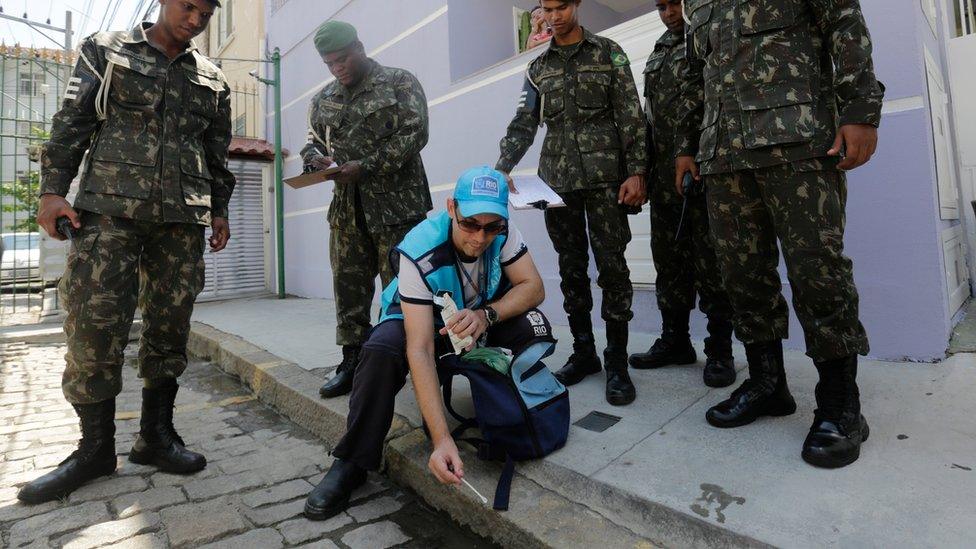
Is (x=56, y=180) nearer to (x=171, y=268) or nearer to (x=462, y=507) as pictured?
(x=171, y=268)

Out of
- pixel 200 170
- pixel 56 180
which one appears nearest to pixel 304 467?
pixel 200 170

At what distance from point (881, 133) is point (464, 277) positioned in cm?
224

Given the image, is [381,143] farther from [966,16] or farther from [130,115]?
[966,16]

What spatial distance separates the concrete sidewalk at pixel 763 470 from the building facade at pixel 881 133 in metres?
0.42

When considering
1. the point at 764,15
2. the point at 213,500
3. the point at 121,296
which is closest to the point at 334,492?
the point at 213,500

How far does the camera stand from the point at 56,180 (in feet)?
6.70

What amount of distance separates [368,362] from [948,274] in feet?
9.61

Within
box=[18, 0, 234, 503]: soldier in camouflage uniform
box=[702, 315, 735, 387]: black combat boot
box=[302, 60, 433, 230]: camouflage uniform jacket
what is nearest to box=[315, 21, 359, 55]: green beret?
box=[302, 60, 433, 230]: camouflage uniform jacket

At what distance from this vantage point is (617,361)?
7.82 ft

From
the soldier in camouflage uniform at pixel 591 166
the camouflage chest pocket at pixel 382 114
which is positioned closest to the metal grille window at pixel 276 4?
the camouflage chest pocket at pixel 382 114

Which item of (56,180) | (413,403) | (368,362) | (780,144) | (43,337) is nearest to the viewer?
(780,144)

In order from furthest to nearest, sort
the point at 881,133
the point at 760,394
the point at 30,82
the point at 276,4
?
1. the point at 276,4
2. the point at 30,82
3. the point at 881,133
4. the point at 760,394

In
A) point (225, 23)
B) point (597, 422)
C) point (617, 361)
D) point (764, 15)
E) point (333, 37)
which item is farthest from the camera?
point (225, 23)

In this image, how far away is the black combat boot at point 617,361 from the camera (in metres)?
2.28
